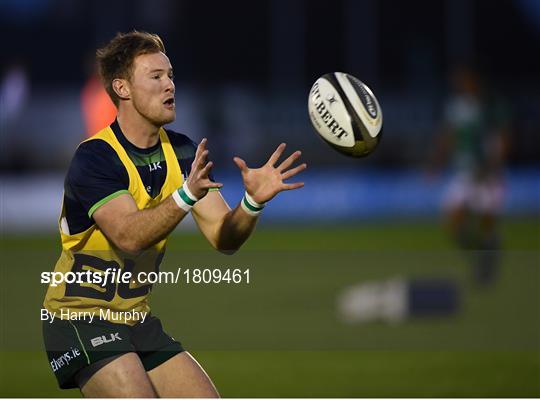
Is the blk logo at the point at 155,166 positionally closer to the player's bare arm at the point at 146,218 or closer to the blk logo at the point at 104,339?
the player's bare arm at the point at 146,218

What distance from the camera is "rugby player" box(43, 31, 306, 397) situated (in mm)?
5773

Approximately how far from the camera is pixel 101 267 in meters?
5.96

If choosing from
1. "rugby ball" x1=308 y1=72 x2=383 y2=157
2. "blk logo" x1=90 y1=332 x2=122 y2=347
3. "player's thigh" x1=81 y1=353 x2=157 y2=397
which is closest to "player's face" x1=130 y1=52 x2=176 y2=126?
"rugby ball" x1=308 y1=72 x2=383 y2=157

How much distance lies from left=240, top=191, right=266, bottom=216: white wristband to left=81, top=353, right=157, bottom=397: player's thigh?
91cm

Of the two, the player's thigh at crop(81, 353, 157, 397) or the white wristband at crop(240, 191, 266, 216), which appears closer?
the player's thigh at crop(81, 353, 157, 397)

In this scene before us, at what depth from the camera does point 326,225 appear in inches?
990

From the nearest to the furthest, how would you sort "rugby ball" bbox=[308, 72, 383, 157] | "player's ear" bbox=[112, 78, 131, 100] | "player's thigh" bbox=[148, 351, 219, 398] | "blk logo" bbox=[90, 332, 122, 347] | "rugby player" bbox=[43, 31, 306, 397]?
"rugby player" bbox=[43, 31, 306, 397], "blk logo" bbox=[90, 332, 122, 347], "player's thigh" bbox=[148, 351, 219, 398], "player's ear" bbox=[112, 78, 131, 100], "rugby ball" bbox=[308, 72, 383, 157]

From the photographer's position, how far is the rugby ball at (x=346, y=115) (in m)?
6.58

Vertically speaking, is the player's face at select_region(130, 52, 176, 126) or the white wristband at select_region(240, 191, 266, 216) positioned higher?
the player's face at select_region(130, 52, 176, 126)

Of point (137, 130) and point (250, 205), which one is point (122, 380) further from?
point (137, 130)

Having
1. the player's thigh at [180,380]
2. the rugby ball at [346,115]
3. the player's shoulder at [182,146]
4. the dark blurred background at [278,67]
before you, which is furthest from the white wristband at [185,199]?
the dark blurred background at [278,67]

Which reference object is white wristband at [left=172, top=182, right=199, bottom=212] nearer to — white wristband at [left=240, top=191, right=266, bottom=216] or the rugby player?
the rugby player

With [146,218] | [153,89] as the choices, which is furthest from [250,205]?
[153,89]

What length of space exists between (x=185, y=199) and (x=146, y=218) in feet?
0.66
